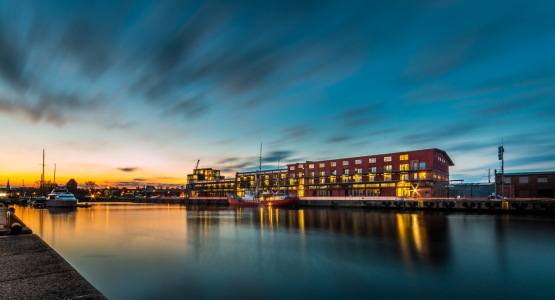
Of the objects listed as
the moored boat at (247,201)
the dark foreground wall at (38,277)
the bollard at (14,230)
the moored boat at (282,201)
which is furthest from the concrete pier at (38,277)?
the moored boat at (247,201)

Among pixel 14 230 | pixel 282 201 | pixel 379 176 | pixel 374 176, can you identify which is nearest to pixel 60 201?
pixel 282 201

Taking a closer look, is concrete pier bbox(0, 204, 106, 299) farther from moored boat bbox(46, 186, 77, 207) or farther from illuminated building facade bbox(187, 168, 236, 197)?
illuminated building facade bbox(187, 168, 236, 197)

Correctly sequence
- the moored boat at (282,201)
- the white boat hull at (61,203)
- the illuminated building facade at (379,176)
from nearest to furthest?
the white boat hull at (61,203) < the illuminated building facade at (379,176) < the moored boat at (282,201)

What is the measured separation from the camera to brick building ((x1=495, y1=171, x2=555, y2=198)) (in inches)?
2403

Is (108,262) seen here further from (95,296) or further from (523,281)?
(523,281)

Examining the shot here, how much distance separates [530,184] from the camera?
208 ft

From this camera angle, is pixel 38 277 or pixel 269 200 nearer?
pixel 38 277

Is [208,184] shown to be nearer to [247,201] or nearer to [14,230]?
[247,201]

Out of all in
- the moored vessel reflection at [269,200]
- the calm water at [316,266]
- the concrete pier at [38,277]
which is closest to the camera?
the concrete pier at [38,277]

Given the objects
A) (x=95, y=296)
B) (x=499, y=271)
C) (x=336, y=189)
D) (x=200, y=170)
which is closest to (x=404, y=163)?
(x=336, y=189)

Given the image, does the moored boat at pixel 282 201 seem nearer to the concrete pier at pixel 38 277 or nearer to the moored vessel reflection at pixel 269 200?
the moored vessel reflection at pixel 269 200

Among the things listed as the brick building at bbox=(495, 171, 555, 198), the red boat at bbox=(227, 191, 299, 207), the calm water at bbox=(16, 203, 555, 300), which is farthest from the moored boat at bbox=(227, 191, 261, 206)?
the calm water at bbox=(16, 203, 555, 300)

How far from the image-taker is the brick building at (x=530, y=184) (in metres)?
61.0

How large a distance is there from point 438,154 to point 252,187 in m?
72.4
